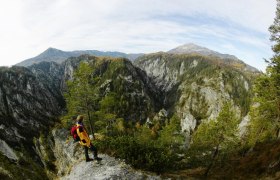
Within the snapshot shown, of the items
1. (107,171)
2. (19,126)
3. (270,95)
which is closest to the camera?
(107,171)

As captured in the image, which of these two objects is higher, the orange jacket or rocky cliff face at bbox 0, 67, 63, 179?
the orange jacket

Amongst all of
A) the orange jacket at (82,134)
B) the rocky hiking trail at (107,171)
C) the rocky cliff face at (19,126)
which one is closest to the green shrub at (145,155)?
the rocky hiking trail at (107,171)

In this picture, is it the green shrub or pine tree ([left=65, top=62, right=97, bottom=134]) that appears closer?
the green shrub

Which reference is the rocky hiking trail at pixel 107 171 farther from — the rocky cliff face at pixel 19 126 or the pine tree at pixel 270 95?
the rocky cliff face at pixel 19 126

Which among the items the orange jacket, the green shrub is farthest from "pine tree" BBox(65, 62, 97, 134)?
the orange jacket

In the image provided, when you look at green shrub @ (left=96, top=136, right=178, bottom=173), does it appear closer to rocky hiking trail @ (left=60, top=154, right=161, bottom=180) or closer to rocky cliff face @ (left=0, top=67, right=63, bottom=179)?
rocky hiking trail @ (left=60, top=154, right=161, bottom=180)

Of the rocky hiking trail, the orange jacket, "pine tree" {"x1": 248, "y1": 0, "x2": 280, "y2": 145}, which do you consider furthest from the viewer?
"pine tree" {"x1": 248, "y1": 0, "x2": 280, "y2": 145}

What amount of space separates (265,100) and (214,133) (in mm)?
8232

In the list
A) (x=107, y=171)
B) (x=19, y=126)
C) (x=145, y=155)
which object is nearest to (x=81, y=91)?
(x=145, y=155)

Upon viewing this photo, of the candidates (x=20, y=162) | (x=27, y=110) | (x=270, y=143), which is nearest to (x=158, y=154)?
(x=270, y=143)

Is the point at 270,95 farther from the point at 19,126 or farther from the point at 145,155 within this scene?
the point at 19,126

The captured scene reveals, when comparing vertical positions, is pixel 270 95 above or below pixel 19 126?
above

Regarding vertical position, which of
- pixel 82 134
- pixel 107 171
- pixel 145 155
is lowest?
pixel 107 171

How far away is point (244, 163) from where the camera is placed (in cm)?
4209
